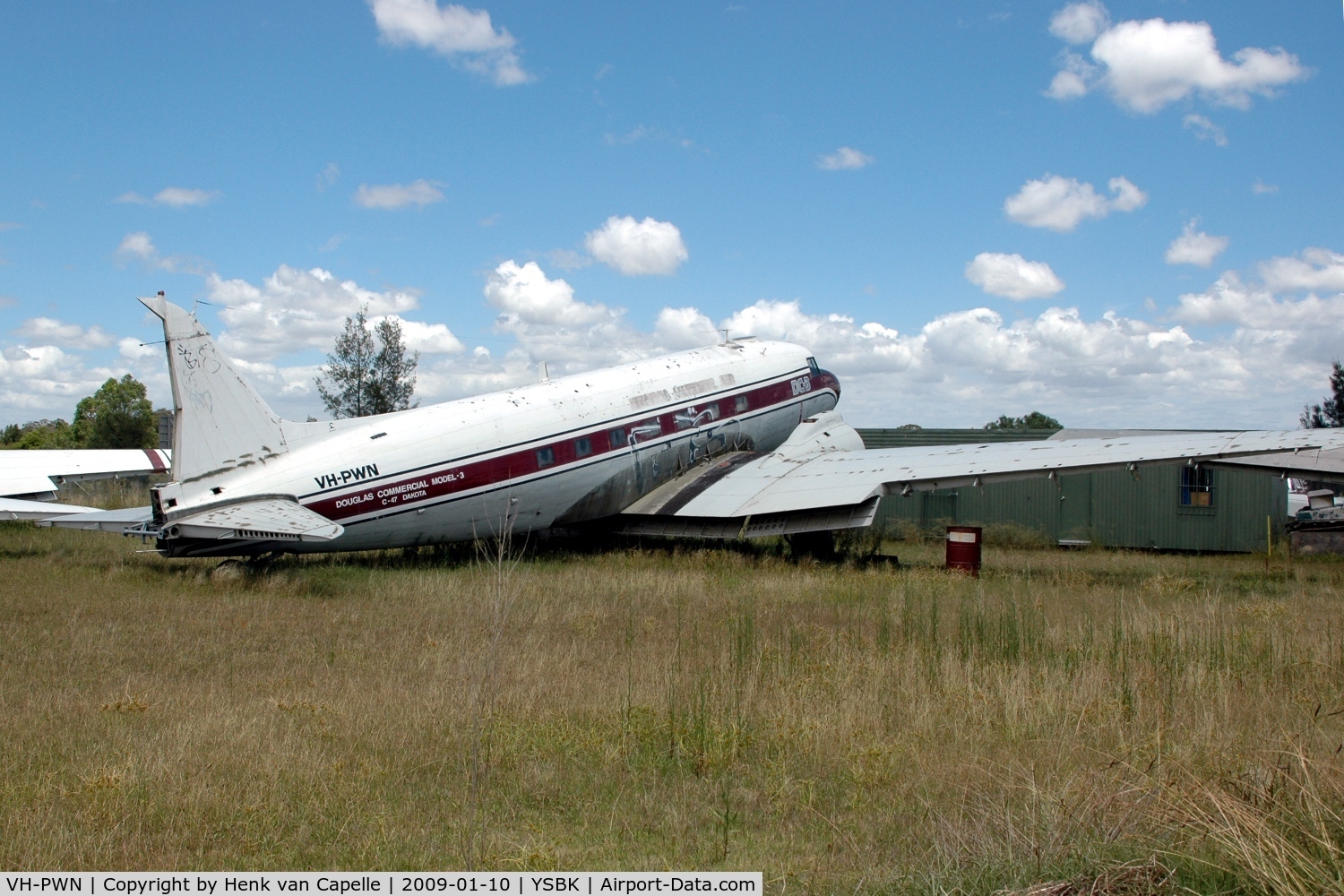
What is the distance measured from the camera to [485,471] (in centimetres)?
Answer: 1714

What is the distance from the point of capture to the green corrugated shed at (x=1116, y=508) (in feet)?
90.5

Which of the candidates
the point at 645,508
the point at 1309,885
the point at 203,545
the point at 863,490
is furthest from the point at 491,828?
the point at 645,508

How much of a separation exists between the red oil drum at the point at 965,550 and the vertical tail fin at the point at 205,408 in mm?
11895

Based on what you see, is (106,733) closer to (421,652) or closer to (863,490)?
(421,652)

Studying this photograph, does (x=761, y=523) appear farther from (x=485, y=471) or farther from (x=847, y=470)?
(x=485, y=471)

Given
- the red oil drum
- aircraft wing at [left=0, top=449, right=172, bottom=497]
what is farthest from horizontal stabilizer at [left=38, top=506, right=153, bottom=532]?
the red oil drum

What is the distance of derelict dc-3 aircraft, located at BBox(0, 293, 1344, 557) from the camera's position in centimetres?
1479

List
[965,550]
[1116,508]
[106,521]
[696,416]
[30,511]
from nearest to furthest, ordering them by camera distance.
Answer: [106,521] → [965,550] → [30,511] → [696,416] → [1116,508]

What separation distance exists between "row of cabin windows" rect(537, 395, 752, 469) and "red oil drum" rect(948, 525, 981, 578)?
634cm

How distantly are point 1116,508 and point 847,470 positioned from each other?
14.4m

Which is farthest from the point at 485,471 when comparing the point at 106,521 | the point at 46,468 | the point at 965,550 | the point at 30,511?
the point at 46,468

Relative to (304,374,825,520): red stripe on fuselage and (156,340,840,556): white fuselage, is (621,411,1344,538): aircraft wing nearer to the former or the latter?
(156,340,840,556): white fuselage

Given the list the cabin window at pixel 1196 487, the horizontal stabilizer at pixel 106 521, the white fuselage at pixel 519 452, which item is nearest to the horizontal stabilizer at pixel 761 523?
the white fuselage at pixel 519 452
